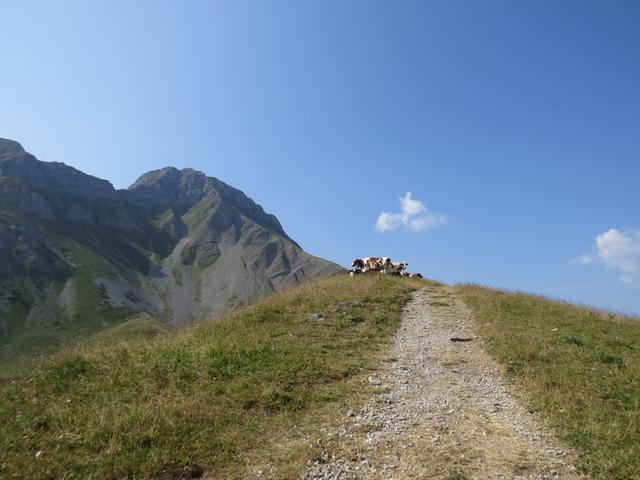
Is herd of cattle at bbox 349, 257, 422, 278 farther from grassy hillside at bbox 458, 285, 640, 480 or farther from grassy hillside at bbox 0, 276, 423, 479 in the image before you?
grassy hillside at bbox 0, 276, 423, 479

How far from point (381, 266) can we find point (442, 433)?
2631 cm

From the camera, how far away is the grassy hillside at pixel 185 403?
7133 mm

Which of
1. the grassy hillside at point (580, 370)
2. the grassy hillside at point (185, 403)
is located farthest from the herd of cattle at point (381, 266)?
the grassy hillside at point (185, 403)

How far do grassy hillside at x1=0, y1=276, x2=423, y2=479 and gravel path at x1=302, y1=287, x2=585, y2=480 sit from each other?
668 millimetres

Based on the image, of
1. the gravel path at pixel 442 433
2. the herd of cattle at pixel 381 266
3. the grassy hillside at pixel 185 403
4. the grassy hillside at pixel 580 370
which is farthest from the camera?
the herd of cattle at pixel 381 266

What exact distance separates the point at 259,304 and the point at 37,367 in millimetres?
10239

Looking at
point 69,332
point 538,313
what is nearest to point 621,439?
point 538,313

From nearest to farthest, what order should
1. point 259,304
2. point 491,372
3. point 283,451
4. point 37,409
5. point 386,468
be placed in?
point 386,468 → point 283,451 → point 37,409 → point 491,372 → point 259,304

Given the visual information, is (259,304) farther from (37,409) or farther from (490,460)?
(490,460)

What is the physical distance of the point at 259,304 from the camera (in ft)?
68.5

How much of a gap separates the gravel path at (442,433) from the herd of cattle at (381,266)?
2020cm

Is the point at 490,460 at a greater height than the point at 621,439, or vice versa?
the point at 621,439

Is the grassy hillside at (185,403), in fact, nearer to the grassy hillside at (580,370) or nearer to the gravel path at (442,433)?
the gravel path at (442,433)

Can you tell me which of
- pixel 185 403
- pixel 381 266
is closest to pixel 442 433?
pixel 185 403
